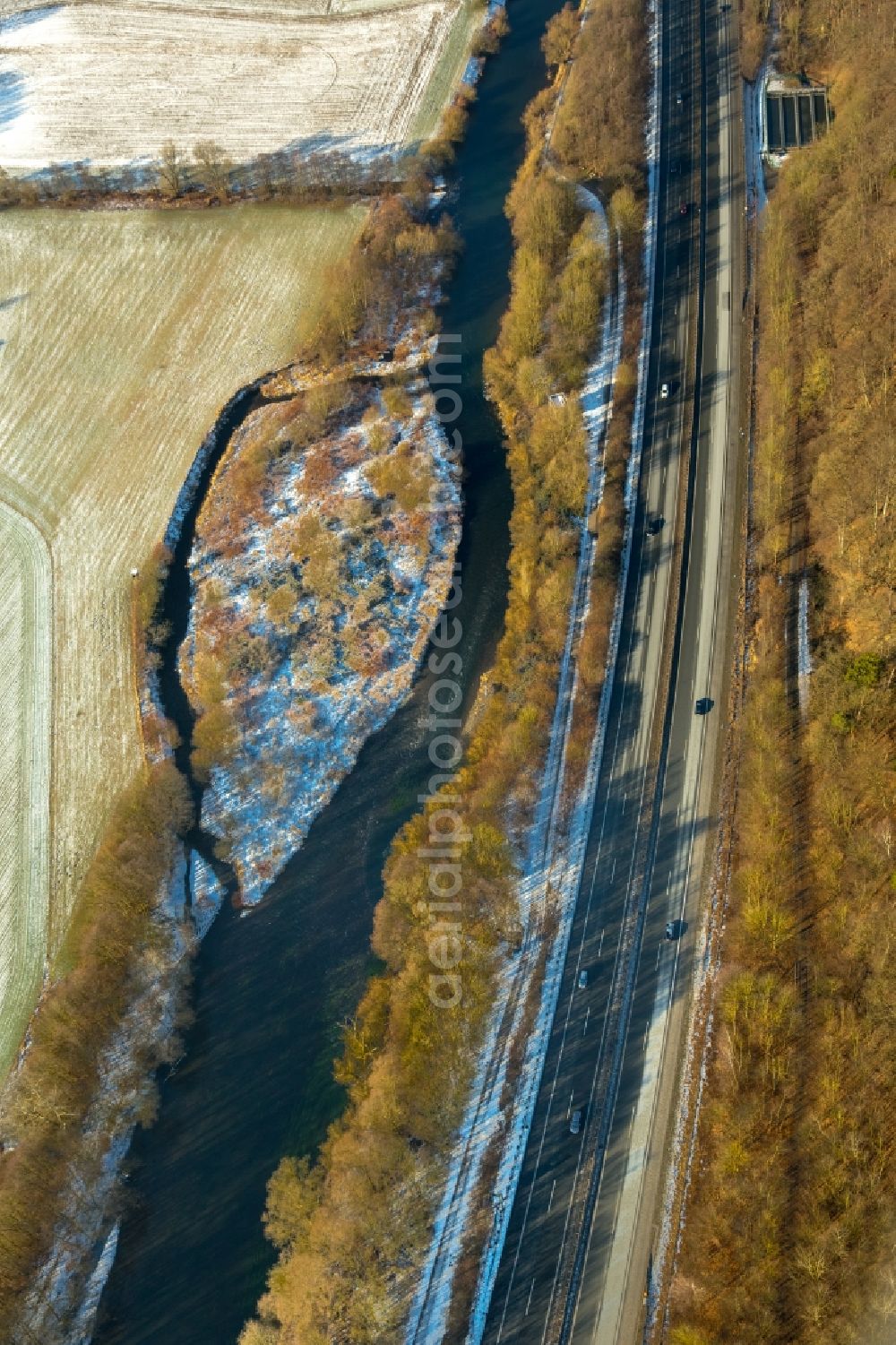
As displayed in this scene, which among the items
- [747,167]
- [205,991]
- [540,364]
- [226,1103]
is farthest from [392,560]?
[747,167]

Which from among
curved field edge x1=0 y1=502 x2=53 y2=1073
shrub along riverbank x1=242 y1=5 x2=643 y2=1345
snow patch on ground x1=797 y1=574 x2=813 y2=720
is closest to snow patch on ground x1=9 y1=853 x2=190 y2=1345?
curved field edge x1=0 y1=502 x2=53 y2=1073

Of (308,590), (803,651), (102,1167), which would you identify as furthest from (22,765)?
(803,651)

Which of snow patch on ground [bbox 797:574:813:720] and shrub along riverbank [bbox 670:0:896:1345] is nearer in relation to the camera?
shrub along riverbank [bbox 670:0:896:1345]

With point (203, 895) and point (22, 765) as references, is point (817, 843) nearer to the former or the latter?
point (203, 895)

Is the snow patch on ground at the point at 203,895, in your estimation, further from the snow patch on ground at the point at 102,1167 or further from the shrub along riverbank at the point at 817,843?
the shrub along riverbank at the point at 817,843

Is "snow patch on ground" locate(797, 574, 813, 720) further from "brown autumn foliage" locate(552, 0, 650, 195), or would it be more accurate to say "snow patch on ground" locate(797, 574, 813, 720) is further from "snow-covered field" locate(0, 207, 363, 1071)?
"snow-covered field" locate(0, 207, 363, 1071)

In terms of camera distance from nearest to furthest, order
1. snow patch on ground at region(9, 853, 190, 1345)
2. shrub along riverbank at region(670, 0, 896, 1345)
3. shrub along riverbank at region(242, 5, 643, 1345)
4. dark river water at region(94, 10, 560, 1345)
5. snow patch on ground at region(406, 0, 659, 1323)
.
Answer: shrub along riverbank at region(670, 0, 896, 1345) → snow patch on ground at region(406, 0, 659, 1323) → shrub along riverbank at region(242, 5, 643, 1345) → snow patch on ground at region(9, 853, 190, 1345) → dark river water at region(94, 10, 560, 1345)
